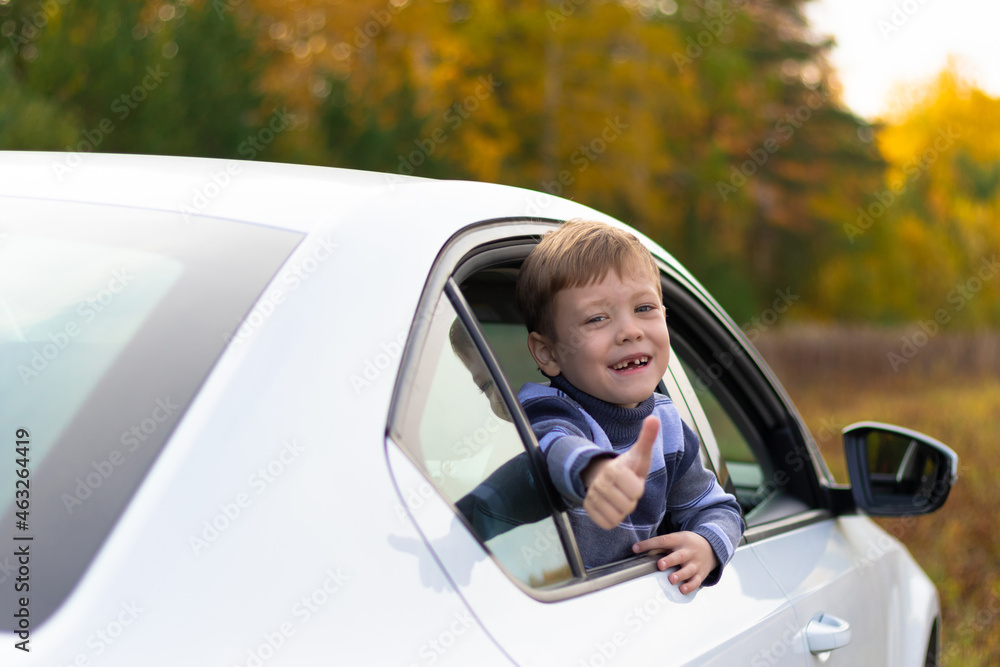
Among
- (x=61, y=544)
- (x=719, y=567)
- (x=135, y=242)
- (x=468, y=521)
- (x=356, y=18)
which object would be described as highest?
(x=135, y=242)

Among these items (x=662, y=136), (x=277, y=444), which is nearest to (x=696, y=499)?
(x=277, y=444)

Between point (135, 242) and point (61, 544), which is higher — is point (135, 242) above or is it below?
above

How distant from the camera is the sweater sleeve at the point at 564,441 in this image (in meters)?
1.65

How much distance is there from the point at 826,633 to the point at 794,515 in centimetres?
51

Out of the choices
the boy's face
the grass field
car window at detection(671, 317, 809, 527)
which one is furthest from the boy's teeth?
the grass field

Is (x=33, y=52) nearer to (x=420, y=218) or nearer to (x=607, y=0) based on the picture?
(x=420, y=218)

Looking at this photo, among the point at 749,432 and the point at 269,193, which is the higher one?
the point at 269,193

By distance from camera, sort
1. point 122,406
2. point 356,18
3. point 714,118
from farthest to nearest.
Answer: point 714,118
point 356,18
point 122,406

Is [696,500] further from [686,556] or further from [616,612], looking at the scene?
[616,612]

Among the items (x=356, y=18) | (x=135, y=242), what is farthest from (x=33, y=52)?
(x=135, y=242)

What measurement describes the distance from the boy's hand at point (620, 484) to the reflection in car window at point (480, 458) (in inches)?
5.0

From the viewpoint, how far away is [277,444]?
121 centimetres

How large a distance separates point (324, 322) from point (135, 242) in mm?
354

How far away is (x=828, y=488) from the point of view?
9.43 ft
